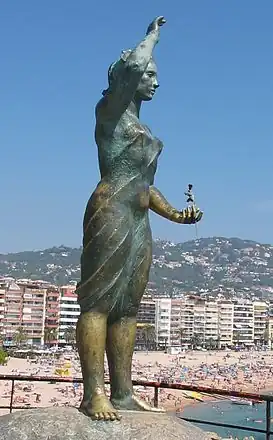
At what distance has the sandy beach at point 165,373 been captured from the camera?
61875 mm

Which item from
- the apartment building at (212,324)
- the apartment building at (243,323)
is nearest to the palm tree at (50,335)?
the apartment building at (212,324)

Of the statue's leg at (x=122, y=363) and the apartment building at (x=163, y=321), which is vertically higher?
the apartment building at (x=163, y=321)

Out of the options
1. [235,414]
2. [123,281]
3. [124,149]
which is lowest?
[235,414]

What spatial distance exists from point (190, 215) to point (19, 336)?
104454 mm

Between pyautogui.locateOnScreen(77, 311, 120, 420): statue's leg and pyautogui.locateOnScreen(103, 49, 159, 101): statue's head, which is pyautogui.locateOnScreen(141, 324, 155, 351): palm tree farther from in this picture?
pyautogui.locateOnScreen(77, 311, 120, 420): statue's leg

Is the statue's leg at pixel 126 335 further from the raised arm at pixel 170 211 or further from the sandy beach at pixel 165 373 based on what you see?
the sandy beach at pixel 165 373

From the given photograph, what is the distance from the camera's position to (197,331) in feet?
489

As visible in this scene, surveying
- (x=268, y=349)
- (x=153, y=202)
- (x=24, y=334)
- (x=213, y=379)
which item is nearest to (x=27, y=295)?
(x=24, y=334)

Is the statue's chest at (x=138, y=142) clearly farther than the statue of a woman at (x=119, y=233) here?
Yes

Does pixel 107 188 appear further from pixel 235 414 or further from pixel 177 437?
pixel 235 414

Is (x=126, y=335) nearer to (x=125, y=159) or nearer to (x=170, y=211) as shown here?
(x=170, y=211)

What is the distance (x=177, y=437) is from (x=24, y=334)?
10787 cm

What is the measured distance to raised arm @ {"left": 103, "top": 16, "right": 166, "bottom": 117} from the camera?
5.68m

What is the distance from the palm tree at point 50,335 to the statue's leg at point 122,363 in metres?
110
